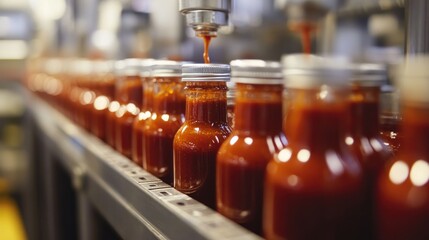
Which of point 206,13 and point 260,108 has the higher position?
point 206,13

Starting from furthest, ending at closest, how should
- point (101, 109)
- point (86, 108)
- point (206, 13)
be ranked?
point (86, 108)
point (101, 109)
point (206, 13)

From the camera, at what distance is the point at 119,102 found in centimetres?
114

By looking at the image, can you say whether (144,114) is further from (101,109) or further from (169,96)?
(101,109)

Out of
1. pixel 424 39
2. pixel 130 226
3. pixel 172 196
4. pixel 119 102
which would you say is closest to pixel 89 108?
pixel 119 102

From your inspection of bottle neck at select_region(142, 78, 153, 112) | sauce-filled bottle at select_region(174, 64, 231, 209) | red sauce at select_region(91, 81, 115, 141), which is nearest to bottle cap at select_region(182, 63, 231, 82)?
sauce-filled bottle at select_region(174, 64, 231, 209)

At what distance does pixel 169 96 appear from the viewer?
2.68ft

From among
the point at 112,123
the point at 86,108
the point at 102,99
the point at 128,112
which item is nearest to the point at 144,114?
the point at 128,112

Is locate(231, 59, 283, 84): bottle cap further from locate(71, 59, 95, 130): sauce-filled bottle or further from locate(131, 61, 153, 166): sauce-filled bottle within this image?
locate(71, 59, 95, 130): sauce-filled bottle

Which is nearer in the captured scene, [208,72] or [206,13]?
[208,72]

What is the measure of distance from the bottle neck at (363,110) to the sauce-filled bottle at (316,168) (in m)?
0.06

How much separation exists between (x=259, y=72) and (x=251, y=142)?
0.27 ft

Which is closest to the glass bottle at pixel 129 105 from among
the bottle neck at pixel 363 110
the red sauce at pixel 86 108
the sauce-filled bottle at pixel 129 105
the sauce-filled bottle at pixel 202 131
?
the sauce-filled bottle at pixel 129 105

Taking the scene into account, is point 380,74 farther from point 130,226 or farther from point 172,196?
point 130,226

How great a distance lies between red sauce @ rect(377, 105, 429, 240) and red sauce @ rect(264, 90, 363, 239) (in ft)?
0.10
